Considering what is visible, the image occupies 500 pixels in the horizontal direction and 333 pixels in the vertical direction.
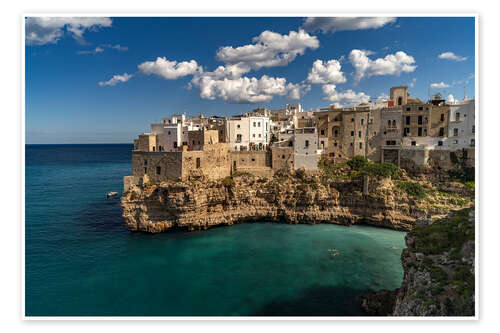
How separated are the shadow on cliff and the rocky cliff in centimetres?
314

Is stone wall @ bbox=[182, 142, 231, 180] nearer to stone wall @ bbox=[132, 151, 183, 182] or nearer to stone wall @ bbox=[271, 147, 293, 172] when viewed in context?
stone wall @ bbox=[132, 151, 183, 182]

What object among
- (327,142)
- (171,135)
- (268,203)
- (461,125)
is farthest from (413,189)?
(171,135)

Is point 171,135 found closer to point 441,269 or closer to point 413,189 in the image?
point 413,189

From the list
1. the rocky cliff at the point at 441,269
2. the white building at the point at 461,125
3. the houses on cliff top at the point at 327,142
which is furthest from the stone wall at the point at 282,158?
the rocky cliff at the point at 441,269

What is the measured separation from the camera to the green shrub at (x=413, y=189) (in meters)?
20.5

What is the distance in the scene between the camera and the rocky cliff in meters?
6.54

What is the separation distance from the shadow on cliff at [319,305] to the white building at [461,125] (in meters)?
16.7

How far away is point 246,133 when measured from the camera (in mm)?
27156

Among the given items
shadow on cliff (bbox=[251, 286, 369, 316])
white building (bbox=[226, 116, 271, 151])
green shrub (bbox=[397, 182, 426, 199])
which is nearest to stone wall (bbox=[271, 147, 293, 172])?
white building (bbox=[226, 116, 271, 151])

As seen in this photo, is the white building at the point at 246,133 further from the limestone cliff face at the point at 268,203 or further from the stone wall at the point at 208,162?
the limestone cliff face at the point at 268,203

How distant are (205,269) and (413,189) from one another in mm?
16365

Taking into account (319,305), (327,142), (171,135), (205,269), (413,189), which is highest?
(171,135)
